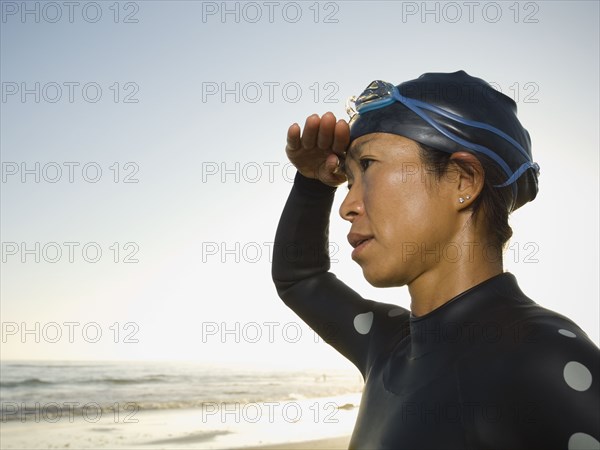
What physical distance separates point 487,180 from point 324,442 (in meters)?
8.25

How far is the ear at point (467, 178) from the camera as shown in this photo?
2.05m

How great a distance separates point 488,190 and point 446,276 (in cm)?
31

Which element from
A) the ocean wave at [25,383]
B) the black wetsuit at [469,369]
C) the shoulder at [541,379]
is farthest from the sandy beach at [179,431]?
the shoulder at [541,379]

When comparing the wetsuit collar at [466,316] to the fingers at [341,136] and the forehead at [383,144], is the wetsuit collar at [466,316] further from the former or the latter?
the fingers at [341,136]

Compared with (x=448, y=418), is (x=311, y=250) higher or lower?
higher

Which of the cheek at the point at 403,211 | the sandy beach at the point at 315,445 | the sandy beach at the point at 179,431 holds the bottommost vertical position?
the sandy beach at the point at 179,431

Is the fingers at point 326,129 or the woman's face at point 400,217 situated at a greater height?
the fingers at point 326,129

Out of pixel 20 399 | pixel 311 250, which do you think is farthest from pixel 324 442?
pixel 20 399

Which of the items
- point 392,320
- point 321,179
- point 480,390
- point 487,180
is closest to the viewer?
point 480,390

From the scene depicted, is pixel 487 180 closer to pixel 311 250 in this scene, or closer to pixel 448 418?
pixel 448 418

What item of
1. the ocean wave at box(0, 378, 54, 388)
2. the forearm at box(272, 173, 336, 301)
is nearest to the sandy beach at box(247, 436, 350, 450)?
the forearm at box(272, 173, 336, 301)

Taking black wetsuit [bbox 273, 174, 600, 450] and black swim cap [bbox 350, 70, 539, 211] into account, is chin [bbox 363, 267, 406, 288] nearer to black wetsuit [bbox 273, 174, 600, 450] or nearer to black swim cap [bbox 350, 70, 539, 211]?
black wetsuit [bbox 273, 174, 600, 450]

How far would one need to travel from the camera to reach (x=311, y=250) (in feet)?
9.35

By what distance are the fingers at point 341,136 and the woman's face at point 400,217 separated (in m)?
0.24
